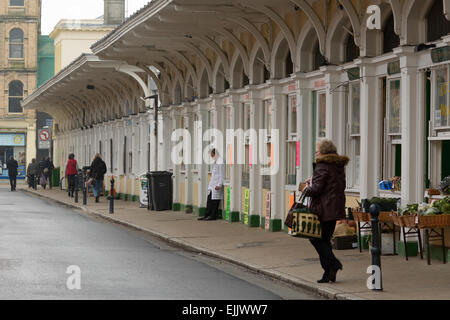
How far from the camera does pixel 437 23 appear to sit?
14781 mm

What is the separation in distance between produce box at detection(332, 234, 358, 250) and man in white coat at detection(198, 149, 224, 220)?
A: 8324mm

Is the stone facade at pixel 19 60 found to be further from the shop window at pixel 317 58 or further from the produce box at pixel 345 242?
the produce box at pixel 345 242

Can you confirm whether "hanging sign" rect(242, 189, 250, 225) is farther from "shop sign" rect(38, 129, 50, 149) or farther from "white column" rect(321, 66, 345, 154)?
"shop sign" rect(38, 129, 50, 149)

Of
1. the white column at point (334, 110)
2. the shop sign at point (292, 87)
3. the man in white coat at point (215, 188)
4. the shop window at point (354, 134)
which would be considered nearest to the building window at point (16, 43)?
the man in white coat at point (215, 188)

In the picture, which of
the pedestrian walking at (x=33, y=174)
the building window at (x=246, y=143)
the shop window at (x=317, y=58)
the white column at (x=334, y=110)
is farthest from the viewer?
the pedestrian walking at (x=33, y=174)

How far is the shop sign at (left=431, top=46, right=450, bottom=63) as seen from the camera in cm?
1418

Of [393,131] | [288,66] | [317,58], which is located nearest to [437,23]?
[393,131]

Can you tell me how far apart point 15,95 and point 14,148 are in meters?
3.92

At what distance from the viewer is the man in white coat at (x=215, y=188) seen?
2458 cm

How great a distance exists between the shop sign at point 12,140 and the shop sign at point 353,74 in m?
62.0

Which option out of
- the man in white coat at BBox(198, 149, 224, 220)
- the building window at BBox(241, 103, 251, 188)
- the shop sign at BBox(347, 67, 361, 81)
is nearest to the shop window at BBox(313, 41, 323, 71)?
the shop sign at BBox(347, 67, 361, 81)

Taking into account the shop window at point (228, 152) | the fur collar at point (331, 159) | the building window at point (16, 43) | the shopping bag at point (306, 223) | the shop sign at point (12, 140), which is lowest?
the shopping bag at point (306, 223)

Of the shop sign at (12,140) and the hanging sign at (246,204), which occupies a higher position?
the shop sign at (12,140)
